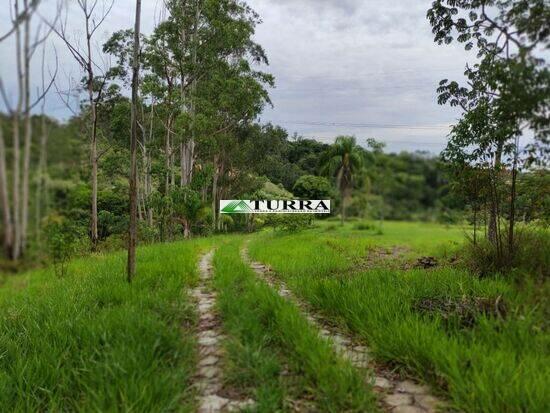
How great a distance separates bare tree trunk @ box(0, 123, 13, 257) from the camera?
169 cm

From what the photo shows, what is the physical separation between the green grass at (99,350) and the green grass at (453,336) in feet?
4.42

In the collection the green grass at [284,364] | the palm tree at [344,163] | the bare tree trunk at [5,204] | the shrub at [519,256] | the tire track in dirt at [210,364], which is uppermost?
the palm tree at [344,163]

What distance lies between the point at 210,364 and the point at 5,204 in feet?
5.72

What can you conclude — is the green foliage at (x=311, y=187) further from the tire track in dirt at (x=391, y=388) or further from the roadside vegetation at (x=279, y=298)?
the tire track in dirt at (x=391, y=388)

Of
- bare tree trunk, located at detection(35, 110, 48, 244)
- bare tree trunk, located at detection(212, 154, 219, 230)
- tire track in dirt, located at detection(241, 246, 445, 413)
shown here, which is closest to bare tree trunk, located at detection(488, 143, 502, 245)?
tire track in dirt, located at detection(241, 246, 445, 413)

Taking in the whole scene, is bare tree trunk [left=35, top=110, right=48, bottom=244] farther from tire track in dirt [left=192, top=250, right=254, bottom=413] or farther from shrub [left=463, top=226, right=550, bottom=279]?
shrub [left=463, top=226, right=550, bottom=279]

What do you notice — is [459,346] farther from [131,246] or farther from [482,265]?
[131,246]

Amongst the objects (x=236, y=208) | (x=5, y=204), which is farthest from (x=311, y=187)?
(x=5, y=204)

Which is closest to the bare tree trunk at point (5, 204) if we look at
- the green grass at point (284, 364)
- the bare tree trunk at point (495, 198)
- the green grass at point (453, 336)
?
the green grass at point (284, 364)

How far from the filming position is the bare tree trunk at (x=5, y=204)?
1690mm

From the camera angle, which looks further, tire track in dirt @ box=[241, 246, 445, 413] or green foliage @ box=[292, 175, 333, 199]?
green foliage @ box=[292, 175, 333, 199]

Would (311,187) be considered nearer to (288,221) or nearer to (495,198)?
(288,221)

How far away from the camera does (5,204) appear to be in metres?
1.70

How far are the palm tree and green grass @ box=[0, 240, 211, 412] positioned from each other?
1192 centimetres
